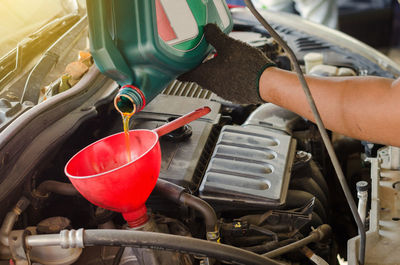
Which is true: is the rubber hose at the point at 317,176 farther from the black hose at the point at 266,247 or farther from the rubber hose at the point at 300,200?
the black hose at the point at 266,247

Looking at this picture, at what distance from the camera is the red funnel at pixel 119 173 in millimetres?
884

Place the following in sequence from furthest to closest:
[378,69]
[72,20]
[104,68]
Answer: [378,69] → [72,20] → [104,68]

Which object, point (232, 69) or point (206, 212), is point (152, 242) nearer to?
point (206, 212)

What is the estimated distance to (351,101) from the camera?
3.34 feet

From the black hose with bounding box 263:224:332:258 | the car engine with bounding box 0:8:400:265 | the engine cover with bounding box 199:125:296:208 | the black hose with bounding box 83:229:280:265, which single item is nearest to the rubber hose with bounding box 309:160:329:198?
the car engine with bounding box 0:8:400:265

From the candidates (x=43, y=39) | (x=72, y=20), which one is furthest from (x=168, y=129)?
(x=72, y=20)

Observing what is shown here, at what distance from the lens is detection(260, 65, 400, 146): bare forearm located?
98 cm

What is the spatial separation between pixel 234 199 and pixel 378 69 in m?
1.03

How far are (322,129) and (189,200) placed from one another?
1.15ft

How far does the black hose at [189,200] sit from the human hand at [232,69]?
0.26 metres

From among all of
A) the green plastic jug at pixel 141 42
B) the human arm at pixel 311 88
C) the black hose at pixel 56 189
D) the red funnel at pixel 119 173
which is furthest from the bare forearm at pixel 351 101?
the black hose at pixel 56 189

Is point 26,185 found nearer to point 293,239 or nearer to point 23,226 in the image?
point 23,226

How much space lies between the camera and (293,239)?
1204 millimetres

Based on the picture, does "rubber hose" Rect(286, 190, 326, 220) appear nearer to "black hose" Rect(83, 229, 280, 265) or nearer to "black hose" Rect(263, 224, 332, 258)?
"black hose" Rect(263, 224, 332, 258)
